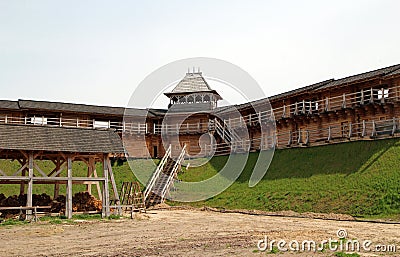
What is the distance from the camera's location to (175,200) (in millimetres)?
35125

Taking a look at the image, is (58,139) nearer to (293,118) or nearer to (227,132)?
(293,118)

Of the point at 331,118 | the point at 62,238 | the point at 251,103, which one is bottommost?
the point at 62,238

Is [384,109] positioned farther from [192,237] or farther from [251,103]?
[192,237]

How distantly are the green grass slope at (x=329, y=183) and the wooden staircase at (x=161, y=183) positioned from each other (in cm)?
360

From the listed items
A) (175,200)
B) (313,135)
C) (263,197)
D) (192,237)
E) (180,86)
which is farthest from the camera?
(180,86)

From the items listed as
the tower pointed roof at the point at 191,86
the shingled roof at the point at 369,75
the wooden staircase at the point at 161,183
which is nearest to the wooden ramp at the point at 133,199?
the wooden staircase at the point at 161,183

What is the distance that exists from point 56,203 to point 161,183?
11171 millimetres

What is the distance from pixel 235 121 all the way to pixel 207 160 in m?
7.97

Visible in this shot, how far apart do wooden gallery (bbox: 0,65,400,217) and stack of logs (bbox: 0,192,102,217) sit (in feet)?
2.44

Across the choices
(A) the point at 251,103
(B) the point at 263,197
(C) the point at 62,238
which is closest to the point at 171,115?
(A) the point at 251,103

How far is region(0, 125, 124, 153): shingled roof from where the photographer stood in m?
24.5

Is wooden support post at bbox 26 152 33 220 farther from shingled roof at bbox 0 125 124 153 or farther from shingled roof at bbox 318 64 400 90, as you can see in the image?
shingled roof at bbox 318 64 400 90

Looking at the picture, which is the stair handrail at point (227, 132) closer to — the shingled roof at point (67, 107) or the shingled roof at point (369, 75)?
the shingled roof at point (369, 75)

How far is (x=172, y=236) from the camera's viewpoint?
17.7 m
